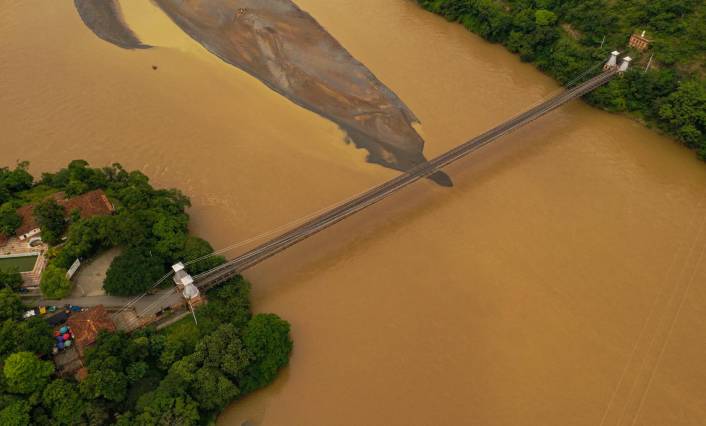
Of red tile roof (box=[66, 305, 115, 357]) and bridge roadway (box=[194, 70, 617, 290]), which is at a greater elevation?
bridge roadway (box=[194, 70, 617, 290])

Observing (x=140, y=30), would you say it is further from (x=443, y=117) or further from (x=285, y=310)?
(x=285, y=310)

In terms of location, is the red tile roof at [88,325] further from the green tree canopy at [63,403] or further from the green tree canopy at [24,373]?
the green tree canopy at [63,403]

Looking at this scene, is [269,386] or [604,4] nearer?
[269,386]

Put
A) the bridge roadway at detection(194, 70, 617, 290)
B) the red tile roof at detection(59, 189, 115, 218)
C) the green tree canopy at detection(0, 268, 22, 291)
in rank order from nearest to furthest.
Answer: the green tree canopy at detection(0, 268, 22, 291) → the bridge roadway at detection(194, 70, 617, 290) → the red tile roof at detection(59, 189, 115, 218)

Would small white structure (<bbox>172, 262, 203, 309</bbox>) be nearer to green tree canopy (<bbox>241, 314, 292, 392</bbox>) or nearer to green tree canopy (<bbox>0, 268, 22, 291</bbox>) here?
green tree canopy (<bbox>241, 314, 292, 392</bbox>)

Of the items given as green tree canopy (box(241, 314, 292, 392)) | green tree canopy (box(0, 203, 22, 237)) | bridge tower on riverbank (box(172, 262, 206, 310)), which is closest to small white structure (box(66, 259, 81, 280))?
green tree canopy (box(0, 203, 22, 237))

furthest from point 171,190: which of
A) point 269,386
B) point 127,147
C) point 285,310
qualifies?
point 269,386
